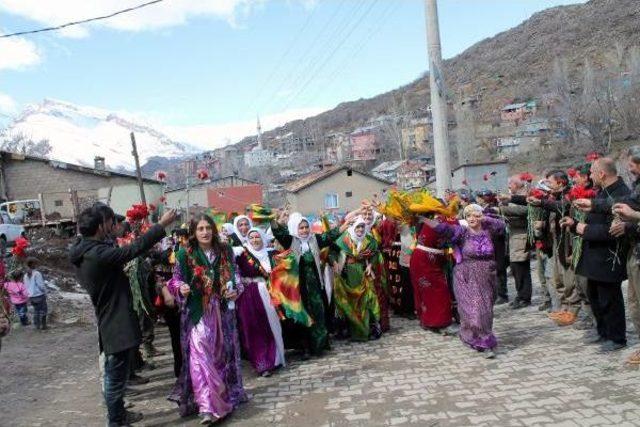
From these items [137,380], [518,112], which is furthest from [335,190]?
[518,112]

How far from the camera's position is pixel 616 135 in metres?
55.5

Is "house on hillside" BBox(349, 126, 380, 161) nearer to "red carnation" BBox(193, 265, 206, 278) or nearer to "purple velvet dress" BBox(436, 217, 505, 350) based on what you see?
"purple velvet dress" BBox(436, 217, 505, 350)

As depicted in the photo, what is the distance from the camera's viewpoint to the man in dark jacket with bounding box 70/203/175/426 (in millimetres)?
4105

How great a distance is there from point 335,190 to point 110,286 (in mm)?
37701

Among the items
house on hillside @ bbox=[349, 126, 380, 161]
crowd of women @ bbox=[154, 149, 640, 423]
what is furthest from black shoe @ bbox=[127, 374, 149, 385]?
house on hillside @ bbox=[349, 126, 380, 161]

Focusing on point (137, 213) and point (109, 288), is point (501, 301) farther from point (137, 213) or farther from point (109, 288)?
point (109, 288)

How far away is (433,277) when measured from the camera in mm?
6797

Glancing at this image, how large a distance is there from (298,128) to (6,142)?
122 meters

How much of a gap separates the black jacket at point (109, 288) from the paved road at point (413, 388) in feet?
3.52

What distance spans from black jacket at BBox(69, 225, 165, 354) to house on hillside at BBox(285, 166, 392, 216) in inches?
1445

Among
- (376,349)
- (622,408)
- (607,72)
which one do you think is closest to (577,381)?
(622,408)

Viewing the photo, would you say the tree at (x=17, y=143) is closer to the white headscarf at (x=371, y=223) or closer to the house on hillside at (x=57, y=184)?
the house on hillside at (x=57, y=184)

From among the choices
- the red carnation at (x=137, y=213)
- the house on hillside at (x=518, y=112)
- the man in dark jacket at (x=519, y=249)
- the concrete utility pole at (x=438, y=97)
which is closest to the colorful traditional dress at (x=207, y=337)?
the red carnation at (x=137, y=213)

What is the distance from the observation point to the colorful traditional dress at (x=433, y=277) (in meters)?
6.80
